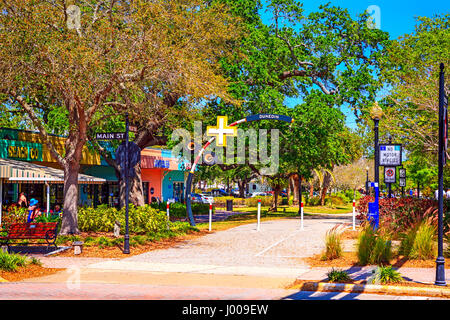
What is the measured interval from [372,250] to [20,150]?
21.8 metres

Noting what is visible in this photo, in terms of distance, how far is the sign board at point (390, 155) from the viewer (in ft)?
71.2

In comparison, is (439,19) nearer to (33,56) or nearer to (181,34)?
(181,34)

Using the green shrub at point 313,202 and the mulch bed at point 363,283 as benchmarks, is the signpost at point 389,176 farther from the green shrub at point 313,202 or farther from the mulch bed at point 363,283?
the green shrub at point 313,202

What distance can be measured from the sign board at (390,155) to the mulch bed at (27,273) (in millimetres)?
13268

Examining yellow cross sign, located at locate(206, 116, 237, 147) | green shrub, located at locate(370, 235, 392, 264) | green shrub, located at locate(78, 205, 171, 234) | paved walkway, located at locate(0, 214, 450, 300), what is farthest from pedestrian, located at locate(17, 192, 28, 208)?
green shrub, located at locate(370, 235, 392, 264)

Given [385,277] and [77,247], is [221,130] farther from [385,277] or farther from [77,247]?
[385,277]

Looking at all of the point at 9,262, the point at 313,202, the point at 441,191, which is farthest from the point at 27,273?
the point at 313,202

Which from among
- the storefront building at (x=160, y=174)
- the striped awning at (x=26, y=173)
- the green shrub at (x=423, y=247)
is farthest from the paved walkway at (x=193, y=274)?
the storefront building at (x=160, y=174)

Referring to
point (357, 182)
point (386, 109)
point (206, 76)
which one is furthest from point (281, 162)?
point (357, 182)

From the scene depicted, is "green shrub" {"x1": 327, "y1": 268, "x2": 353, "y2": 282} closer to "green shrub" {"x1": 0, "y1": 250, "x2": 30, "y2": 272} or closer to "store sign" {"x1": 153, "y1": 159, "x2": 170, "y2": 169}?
"green shrub" {"x1": 0, "y1": 250, "x2": 30, "y2": 272}

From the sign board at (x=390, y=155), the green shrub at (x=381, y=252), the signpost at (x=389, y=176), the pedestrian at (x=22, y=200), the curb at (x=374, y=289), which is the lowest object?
the curb at (x=374, y=289)

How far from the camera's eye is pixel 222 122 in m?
25.1

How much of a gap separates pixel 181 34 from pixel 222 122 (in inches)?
181

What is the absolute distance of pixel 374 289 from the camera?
35.7ft
